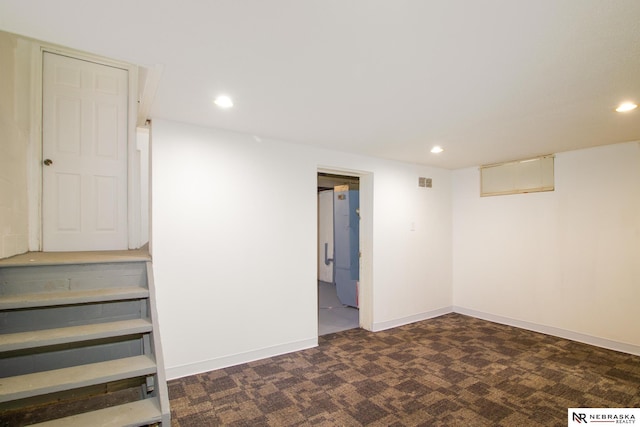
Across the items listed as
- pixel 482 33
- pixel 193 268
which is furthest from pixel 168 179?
pixel 482 33

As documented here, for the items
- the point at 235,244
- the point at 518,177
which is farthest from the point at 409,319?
the point at 235,244

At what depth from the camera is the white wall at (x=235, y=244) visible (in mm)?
2947

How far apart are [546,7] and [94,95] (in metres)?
3.72

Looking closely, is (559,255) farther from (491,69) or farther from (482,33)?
(482,33)

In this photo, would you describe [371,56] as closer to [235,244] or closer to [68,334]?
[235,244]

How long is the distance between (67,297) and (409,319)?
410 cm

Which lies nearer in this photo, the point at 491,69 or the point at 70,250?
the point at 491,69

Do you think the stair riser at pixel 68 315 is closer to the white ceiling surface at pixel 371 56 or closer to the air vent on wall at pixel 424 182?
the white ceiling surface at pixel 371 56

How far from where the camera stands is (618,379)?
2.96 meters

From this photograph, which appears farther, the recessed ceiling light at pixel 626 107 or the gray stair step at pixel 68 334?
the recessed ceiling light at pixel 626 107

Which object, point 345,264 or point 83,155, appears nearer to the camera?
point 83,155

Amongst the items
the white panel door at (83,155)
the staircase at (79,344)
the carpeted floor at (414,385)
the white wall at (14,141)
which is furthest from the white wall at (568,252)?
the white wall at (14,141)

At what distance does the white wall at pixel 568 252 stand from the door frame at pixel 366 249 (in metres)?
1.85

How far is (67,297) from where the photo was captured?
6.83 ft
